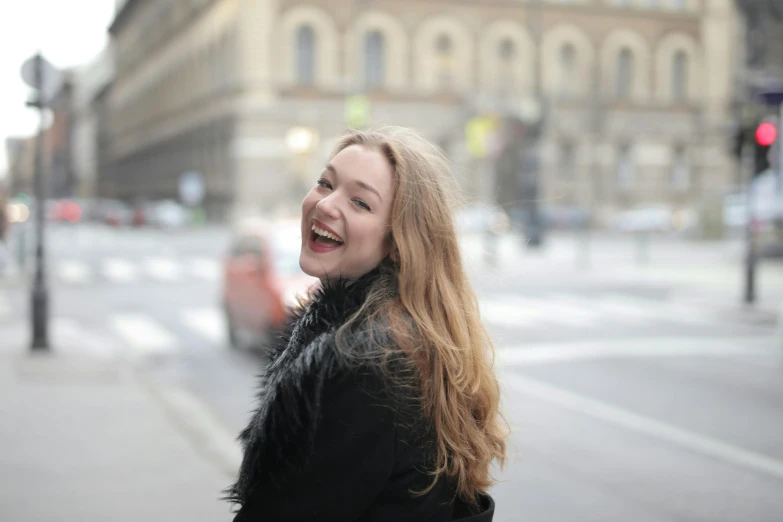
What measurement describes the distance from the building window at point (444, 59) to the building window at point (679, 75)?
14059 mm

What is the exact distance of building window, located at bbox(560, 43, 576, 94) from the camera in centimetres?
4975

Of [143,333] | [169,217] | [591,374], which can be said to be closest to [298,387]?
[591,374]

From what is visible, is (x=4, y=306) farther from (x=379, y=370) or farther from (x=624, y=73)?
(x=624, y=73)

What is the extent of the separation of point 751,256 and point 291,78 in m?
31.4

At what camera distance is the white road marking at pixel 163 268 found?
926 inches

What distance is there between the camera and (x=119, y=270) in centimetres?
2575

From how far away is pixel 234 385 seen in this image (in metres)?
10.0

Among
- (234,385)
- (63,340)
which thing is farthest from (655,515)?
(63,340)

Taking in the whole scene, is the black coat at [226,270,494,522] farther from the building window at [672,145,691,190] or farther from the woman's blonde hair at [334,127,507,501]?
the building window at [672,145,691,190]

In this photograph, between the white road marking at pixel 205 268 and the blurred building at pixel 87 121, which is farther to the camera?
the blurred building at pixel 87 121

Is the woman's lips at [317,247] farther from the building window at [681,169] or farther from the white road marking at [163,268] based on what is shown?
the building window at [681,169]

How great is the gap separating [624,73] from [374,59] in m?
15.2

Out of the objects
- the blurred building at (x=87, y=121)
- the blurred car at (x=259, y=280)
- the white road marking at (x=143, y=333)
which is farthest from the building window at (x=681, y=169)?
the blurred building at (x=87, y=121)

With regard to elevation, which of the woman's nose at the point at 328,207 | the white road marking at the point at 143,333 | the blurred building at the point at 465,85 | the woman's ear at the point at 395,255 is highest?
the blurred building at the point at 465,85
